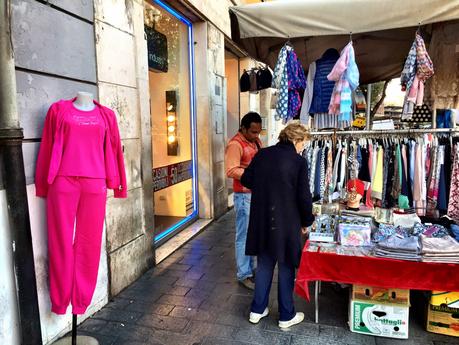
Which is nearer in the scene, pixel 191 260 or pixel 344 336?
pixel 344 336

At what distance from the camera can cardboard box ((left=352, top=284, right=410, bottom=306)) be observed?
2.96 m

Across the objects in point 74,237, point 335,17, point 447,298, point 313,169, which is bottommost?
point 447,298

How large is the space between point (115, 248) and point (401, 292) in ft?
8.80

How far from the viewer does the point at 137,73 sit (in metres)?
4.18

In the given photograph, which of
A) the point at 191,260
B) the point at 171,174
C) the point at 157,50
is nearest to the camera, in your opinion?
the point at 191,260

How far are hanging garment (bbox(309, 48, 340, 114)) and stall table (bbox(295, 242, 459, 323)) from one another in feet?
5.44

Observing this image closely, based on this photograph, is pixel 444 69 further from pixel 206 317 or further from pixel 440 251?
pixel 206 317

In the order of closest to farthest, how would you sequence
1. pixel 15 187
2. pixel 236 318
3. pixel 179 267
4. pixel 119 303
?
pixel 15 187 → pixel 236 318 → pixel 119 303 → pixel 179 267

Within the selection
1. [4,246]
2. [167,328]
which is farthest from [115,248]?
[4,246]

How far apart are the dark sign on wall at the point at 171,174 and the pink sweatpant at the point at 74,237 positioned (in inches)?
92.3

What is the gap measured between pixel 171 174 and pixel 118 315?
2664 mm

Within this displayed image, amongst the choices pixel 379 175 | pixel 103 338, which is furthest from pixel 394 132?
pixel 103 338

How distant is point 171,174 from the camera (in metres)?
5.76

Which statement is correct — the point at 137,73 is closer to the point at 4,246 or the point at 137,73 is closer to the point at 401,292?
the point at 4,246
